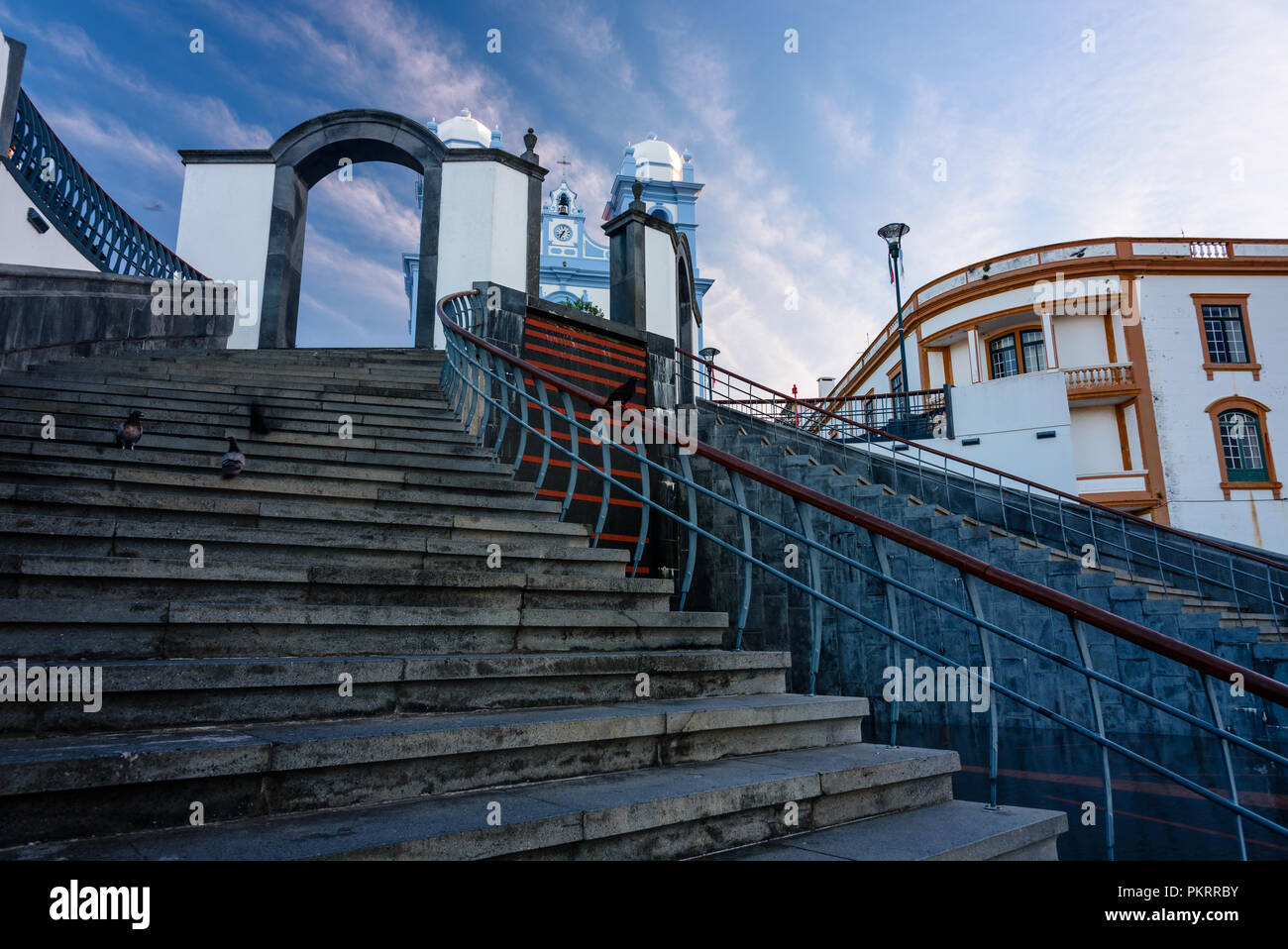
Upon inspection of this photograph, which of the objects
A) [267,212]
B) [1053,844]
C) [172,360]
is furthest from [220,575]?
[267,212]

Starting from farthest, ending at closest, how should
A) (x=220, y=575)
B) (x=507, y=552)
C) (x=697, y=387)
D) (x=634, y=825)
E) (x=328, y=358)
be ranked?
(x=697, y=387)
(x=328, y=358)
(x=507, y=552)
(x=220, y=575)
(x=634, y=825)

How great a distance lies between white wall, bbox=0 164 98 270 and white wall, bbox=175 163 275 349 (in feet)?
7.64

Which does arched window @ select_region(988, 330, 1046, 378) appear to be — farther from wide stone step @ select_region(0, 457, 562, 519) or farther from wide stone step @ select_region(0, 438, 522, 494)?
wide stone step @ select_region(0, 457, 562, 519)

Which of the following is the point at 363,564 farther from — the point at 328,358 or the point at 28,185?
the point at 28,185

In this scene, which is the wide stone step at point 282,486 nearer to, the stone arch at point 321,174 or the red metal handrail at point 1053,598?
the red metal handrail at point 1053,598

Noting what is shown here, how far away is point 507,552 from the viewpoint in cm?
441

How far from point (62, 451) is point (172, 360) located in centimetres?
369

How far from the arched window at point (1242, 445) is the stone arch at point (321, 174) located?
21281 millimetres

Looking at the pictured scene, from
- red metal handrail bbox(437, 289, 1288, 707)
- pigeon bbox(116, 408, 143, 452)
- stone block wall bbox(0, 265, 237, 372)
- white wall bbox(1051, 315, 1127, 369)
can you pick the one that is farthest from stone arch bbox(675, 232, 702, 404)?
white wall bbox(1051, 315, 1127, 369)

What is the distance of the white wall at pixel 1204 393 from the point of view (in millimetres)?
19250

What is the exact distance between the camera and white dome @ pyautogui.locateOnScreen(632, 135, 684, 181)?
36.8 m

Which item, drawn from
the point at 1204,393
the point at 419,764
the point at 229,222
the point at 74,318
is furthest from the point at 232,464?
the point at 1204,393

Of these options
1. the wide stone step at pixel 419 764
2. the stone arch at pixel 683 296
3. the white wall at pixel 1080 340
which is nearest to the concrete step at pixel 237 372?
the wide stone step at pixel 419 764

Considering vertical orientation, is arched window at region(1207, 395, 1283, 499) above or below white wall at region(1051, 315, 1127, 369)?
below
